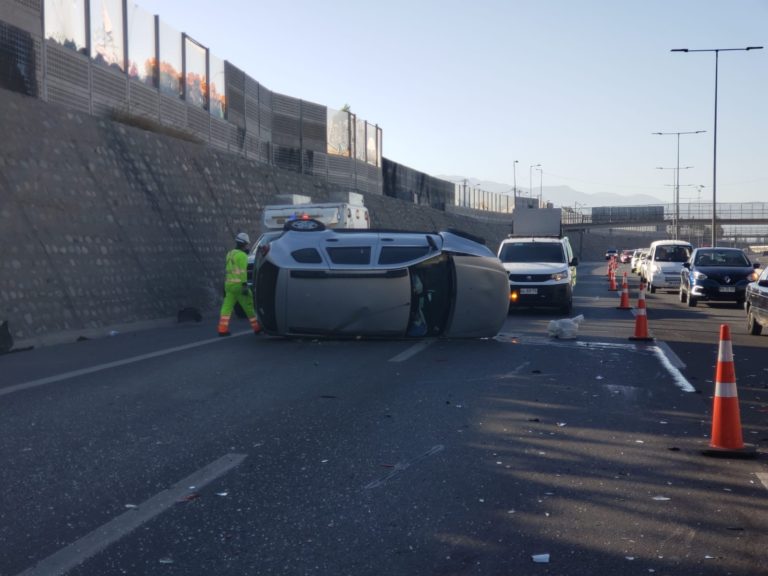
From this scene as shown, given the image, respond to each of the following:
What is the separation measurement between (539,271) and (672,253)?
14.1 m

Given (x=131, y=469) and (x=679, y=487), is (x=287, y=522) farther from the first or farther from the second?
(x=679, y=487)

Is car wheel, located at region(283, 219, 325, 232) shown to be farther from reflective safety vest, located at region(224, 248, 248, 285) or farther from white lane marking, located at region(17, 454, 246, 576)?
white lane marking, located at region(17, 454, 246, 576)

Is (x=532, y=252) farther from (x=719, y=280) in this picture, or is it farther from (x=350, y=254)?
(x=350, y=254)

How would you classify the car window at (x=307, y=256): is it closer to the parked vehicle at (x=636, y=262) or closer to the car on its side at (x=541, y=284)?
the car on its side at (x=541, y=284)

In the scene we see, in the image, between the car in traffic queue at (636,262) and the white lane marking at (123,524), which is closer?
the white lane marking at (123,524)

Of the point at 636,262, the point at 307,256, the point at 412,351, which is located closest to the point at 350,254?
the point at 307,256

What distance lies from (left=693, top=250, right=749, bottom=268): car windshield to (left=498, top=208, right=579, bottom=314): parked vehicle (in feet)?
14.7

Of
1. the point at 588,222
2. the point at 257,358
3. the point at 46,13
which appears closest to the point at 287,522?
the point at 257,358

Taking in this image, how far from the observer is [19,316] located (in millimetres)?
15234

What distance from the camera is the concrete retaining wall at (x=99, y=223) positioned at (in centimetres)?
1627

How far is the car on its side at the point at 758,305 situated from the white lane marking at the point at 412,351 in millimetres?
6116

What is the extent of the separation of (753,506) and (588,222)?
102m

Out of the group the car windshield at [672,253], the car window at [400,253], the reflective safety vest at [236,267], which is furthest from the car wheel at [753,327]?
the car windshield at [672,253]

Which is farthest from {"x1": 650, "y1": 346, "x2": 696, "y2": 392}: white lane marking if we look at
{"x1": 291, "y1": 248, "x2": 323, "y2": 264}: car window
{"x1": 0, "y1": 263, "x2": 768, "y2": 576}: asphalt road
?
{"x1": 291, "y1": 248, "x2": 323, "y2": 264}: car window
